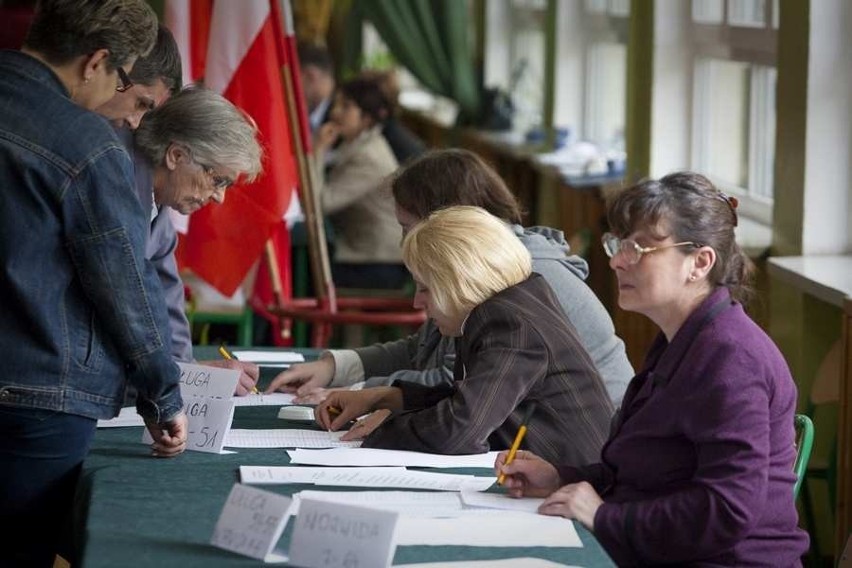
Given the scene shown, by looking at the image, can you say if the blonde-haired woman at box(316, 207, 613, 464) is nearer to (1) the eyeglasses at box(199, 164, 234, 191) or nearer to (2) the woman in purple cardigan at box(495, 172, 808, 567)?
(2) the woman in purple cardigan at box(495, 172, 808, 567)

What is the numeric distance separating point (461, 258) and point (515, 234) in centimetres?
40

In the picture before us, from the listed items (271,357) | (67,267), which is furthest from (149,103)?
(271,357)

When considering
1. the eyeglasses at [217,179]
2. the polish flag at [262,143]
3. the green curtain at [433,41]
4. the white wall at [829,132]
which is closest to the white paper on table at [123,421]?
the eyeglasses at [217,179]

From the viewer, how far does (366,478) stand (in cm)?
242

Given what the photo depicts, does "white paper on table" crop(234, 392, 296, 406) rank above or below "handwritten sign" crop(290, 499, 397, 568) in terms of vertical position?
below

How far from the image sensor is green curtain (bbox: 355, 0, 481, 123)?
852cm

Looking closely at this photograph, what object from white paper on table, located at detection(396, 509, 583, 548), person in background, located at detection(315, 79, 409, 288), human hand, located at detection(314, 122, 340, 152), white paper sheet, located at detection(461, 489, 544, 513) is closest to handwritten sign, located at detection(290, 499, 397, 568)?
white paper on table, located at detection(396, 509, 583, 548)

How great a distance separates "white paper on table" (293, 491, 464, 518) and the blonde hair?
42cm

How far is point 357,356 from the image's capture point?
337 cm

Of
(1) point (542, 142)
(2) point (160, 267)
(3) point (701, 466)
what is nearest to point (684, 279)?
(3) point (701, 466)

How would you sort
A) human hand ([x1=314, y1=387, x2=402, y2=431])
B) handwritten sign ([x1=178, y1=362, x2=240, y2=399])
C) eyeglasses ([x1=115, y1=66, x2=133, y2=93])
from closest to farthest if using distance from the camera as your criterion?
eyeglasses ([x1=115, y1=66, x2=133, y2=93]), handwritten sign ([x1=178, y1=362, x2=240, y2=399]), human hand ([x1=314, y1=387, x2=402, y2=431])

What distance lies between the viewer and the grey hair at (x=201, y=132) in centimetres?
289

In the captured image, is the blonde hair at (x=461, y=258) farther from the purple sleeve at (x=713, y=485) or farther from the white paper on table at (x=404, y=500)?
the purple sleeve at (x=713, y=485)

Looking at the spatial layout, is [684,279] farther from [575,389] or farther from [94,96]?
[94,96]
